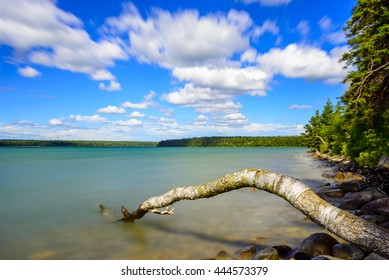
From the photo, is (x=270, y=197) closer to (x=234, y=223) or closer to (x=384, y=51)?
(x=234, y=223)

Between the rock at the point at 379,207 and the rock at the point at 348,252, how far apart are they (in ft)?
13.9

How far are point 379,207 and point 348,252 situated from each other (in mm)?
4799

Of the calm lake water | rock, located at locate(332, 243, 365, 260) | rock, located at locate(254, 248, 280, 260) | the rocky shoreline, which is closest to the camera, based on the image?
rock, located at locate(332, 243, 365, 260)

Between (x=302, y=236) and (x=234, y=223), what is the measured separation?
2.26m

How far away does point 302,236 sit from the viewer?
732 centimetres

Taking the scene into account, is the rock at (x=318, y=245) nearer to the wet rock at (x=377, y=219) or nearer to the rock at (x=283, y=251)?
the rock at (x=283, y=251)

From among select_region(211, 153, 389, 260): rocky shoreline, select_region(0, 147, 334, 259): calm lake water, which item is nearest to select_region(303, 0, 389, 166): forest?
select_region(211, 153, 389, 260): rocky shoreline

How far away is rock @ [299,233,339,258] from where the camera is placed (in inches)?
214

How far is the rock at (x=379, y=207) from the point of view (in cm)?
845

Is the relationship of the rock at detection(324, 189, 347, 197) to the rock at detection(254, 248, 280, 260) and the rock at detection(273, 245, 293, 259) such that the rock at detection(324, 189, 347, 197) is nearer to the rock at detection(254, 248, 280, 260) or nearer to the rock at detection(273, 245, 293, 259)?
the rock at detection(273, 245, 293, 259)

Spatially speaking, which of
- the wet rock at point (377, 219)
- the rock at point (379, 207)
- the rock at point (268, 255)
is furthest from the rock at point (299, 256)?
the rock at point (379, 207)

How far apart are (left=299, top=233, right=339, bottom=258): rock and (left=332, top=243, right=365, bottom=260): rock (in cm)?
18

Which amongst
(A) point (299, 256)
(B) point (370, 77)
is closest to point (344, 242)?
(A) point (299, 256)

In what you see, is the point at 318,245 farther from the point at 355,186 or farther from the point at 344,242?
the point at 355,186
